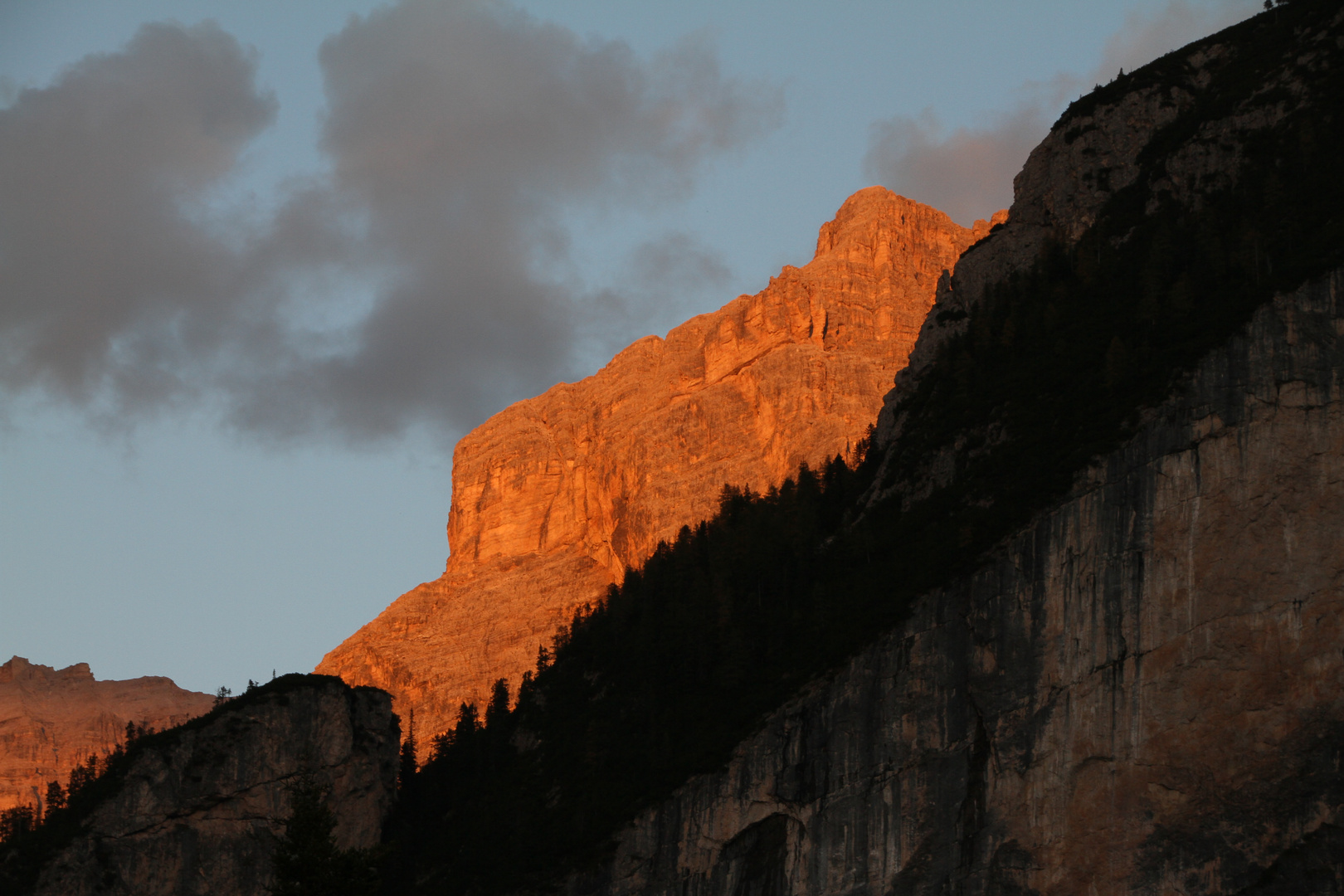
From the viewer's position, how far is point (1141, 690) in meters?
89.6

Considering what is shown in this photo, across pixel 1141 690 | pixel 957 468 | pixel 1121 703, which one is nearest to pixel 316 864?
pixel 1121 703

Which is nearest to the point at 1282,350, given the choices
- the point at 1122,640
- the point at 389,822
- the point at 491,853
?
the point at 1122,640

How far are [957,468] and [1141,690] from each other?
2984cm

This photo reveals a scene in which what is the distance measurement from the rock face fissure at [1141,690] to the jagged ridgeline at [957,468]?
351 centimetres

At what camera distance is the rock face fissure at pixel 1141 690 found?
86.4 meters

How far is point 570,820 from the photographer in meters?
120

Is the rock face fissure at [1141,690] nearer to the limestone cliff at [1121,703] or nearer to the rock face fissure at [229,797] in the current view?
the limestone cliff at [1121,703]

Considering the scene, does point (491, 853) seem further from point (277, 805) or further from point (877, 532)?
point (877, 532)

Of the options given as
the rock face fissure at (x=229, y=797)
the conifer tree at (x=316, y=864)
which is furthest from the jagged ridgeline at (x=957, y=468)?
the conifer tree at (x=316, y=864)

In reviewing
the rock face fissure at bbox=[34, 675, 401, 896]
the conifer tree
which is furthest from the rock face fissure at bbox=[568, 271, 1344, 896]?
the rock face fissure at bbox=[34, 675, 401, 896]

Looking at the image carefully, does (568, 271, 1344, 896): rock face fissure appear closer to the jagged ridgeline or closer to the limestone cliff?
the limestone cliff

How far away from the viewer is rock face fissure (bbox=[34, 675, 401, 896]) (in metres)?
128

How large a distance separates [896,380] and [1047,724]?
5876 centimetres

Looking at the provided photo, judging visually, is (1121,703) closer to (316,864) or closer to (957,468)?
(957,468)
